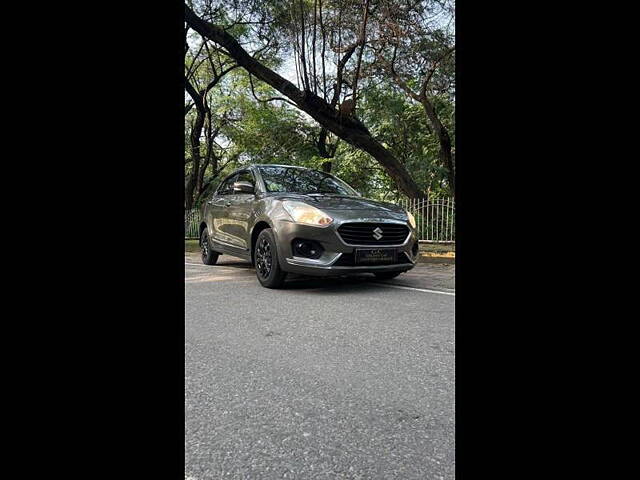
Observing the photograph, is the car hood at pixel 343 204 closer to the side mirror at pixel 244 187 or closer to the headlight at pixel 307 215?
the headlight at pixel 307 215

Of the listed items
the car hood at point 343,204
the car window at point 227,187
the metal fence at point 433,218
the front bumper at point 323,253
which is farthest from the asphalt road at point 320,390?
the metal fence at point 433,218

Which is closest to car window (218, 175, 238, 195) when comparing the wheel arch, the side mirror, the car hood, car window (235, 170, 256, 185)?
car window (235, 170, 256, 185)

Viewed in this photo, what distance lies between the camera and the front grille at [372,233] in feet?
15.7

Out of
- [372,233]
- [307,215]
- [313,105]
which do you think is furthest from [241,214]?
[313,105]

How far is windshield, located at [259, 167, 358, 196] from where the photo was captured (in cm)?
576

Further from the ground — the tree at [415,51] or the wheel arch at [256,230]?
the tree at [415,51]

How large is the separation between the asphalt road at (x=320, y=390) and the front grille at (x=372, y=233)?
77cm

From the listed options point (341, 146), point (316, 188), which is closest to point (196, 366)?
point (316, 188)

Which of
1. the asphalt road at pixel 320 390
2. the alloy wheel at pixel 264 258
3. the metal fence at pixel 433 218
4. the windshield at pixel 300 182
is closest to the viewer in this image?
the asphalt road at pixel 320 390

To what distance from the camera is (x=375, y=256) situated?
489 centimetres

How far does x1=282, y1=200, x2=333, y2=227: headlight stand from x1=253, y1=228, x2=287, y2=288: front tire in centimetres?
37

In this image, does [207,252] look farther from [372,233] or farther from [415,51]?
[415,51]
